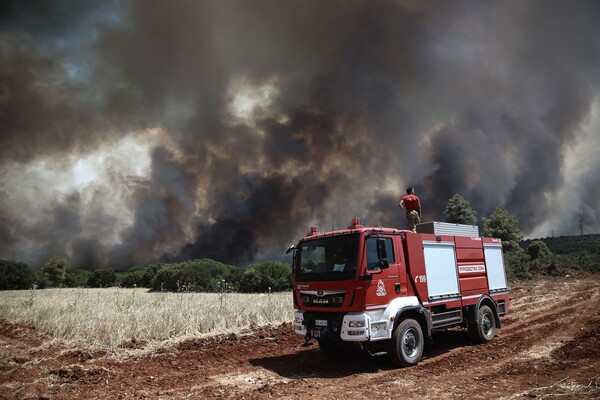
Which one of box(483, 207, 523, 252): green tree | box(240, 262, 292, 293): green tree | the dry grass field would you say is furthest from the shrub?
the dry grass field

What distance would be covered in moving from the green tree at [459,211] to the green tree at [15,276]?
194ft

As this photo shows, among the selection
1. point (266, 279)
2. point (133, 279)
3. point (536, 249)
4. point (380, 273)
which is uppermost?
point (380, 273)

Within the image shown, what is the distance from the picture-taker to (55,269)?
74.9 m

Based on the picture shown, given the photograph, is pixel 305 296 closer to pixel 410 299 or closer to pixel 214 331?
pixel 410 299

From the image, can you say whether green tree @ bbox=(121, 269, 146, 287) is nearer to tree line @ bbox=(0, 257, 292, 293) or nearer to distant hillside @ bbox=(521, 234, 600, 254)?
tree line @ bbox=(0, 257, 292, 293)

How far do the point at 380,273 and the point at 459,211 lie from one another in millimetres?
57831

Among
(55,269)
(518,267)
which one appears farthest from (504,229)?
(55,269)

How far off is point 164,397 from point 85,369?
2.80 metres

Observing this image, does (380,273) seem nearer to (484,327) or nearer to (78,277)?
(484,327)

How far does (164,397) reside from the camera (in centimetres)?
668

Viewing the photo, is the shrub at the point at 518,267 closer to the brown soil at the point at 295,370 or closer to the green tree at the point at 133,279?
the brown soil at the point at 295,370

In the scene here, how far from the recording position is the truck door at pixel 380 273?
8141 mm

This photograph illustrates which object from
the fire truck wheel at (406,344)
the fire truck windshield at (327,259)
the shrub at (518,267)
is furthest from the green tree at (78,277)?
the fire truck wheel at (406,344)

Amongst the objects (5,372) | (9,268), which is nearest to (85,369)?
(5,372)
